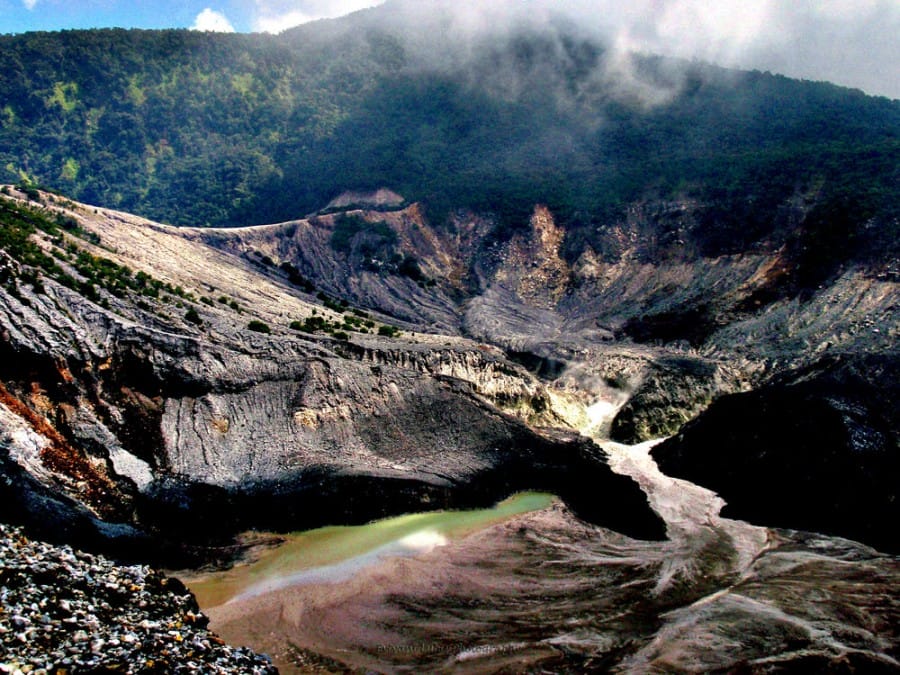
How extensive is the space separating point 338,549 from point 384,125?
110426 millimetres

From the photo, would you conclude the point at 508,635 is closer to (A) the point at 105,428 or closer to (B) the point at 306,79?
(A) the point at 105,428

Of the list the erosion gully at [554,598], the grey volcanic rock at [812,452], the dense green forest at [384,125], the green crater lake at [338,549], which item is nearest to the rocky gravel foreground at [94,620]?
the erosion gully at [554,598]

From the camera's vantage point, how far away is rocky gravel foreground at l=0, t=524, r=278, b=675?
60.3 feet

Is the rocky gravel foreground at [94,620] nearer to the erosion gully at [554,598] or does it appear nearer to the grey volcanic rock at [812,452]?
the erosion gully at [554,598]

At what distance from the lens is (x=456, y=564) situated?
31969 millimetres

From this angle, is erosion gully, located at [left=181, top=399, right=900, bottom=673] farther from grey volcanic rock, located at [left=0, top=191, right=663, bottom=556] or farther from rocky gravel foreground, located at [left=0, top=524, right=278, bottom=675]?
grey volcanic rock, located at [left=0, top=191, right=663, bottom=556]

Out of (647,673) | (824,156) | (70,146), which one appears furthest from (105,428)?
(70,146)

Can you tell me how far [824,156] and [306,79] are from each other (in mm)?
101618

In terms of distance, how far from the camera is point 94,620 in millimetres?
20578

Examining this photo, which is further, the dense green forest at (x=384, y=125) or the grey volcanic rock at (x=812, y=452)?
the dense green forest at (x=384, y=125)

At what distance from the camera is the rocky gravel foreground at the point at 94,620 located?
18.4 m

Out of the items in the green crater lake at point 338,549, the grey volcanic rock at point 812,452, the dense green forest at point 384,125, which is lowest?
the green crater lake at point 338,549

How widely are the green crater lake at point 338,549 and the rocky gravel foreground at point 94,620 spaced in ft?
12.5

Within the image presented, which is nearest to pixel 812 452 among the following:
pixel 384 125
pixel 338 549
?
pixel 338 549
